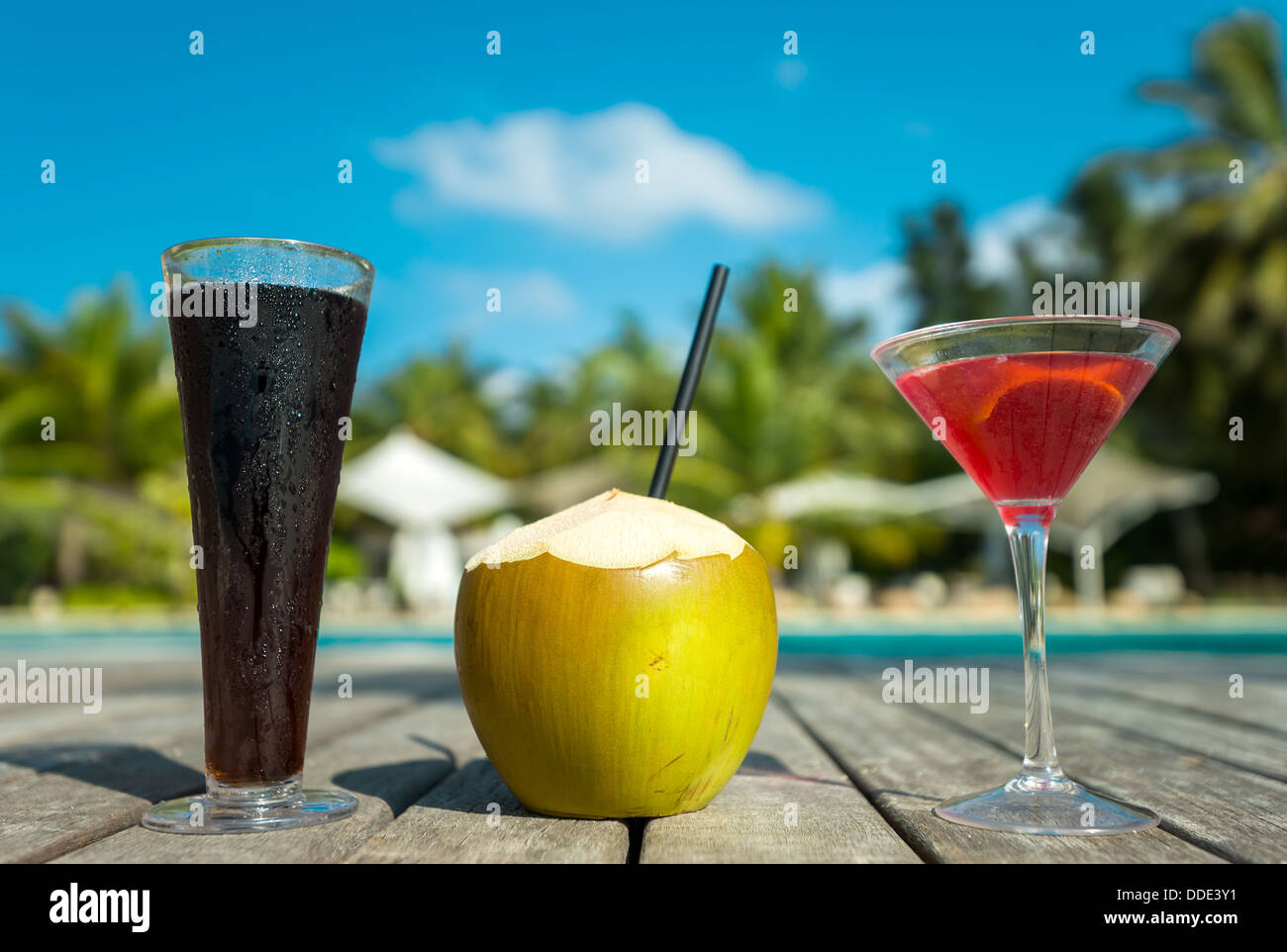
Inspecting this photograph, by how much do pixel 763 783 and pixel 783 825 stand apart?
0.32m

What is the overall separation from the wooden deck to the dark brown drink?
16cm

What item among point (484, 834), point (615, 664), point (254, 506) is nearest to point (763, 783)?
point (615, 664)

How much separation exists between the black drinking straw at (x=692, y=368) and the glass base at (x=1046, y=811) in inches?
23.5

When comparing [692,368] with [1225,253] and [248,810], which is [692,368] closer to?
[248,810]

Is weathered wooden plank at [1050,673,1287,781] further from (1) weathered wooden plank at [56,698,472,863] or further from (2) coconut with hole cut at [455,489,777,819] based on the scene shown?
(1) weathered wooden plank at [56,698,472,863]

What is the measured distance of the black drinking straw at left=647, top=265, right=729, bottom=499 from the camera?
1.57 metres

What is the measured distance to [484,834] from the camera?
121 cm

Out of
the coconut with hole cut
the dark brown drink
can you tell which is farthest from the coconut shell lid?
the dark brown drink

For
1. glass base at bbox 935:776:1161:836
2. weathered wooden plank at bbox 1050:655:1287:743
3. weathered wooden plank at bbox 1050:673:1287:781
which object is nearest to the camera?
glass base at bbox 935:776:1161:836

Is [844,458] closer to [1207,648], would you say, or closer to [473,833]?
[1207,648]

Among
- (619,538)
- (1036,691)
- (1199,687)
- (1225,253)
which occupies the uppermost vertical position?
(1225,253)

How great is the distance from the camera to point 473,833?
3.97 ft

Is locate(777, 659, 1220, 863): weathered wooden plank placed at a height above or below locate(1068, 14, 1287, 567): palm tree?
below

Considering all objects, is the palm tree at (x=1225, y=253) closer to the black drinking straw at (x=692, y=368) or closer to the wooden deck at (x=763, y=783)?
the wooden deck at (x=763, y=783)
